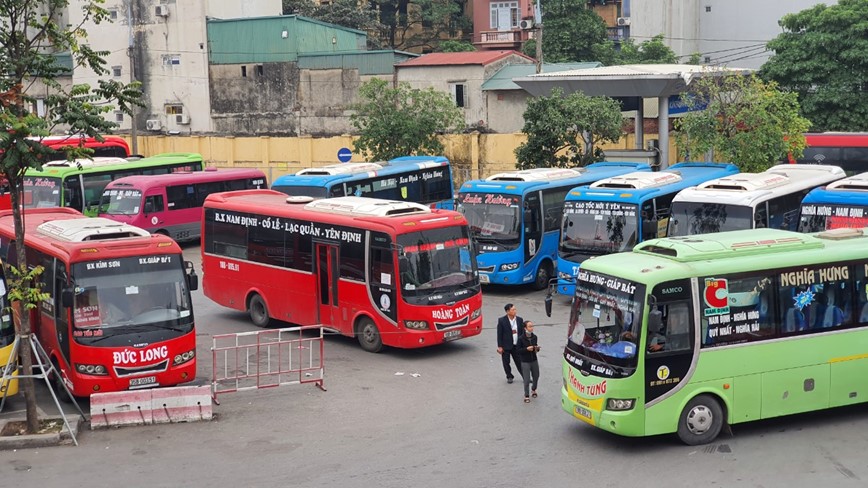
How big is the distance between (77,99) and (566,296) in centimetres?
1285

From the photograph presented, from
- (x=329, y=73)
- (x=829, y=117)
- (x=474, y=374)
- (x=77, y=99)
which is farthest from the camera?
(x=329, y=73)

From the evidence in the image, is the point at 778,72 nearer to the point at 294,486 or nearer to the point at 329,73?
the point at 329,73

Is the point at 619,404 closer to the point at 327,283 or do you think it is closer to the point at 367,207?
the point at 367,207

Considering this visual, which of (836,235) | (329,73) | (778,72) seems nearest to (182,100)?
(329,73)

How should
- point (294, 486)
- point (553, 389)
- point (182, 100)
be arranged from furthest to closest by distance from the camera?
point (182, 100)
point (553, 389)
point (294, 486)

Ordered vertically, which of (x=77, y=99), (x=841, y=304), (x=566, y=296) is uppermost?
(x=77, y=99)

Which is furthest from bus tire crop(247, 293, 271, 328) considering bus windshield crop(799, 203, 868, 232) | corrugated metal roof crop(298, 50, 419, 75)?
corrugated metal roof crop(298, 50, 419, 75)

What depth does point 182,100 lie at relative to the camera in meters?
50.7

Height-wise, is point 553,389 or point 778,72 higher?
point 778,72

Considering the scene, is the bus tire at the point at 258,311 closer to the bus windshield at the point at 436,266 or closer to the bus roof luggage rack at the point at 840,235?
the bus windshield at the point at 436,266

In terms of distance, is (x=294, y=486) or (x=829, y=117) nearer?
(x=294, y=486)

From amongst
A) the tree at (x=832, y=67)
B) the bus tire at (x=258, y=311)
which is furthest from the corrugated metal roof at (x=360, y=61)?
the bus tire at (x=258, y=311)

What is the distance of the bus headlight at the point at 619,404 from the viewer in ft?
42.9

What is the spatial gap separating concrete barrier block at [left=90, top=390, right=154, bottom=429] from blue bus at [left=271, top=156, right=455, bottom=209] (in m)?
13.2
